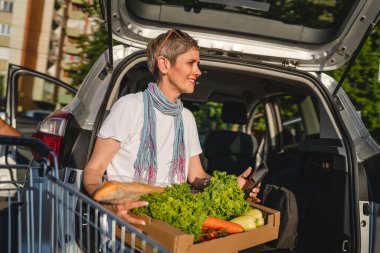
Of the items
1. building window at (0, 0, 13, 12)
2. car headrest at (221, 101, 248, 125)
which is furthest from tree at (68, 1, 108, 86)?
car headrest at (221, 101, 248, 125)

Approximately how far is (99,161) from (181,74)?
2.16ft

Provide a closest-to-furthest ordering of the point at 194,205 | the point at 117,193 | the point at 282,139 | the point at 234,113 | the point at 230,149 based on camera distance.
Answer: the point at 117,193 < the point at 194,205 < the point at 230,149 < the point at 234,113 < the point at 282,139

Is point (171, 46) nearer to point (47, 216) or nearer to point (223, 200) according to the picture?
point (223, 200)

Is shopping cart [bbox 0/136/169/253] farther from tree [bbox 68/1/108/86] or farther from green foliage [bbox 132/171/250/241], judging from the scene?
tree [bbox 68/1/108/86]

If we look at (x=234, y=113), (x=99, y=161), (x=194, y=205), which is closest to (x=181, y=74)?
(x=99, y=161)

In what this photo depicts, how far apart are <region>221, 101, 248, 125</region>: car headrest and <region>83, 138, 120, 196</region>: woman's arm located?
3.39 metres

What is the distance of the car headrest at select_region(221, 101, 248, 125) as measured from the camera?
5617 mm

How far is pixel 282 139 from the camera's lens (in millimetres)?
6086

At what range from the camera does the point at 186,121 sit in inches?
108

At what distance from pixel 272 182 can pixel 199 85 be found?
1765 mm

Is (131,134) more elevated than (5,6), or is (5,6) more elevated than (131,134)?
(5,6)

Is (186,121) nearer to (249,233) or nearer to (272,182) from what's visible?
(249,233)

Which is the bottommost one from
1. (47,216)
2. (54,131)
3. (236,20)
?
(47,216)

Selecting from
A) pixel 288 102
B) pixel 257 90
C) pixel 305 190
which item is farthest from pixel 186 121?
pixel 288 102
